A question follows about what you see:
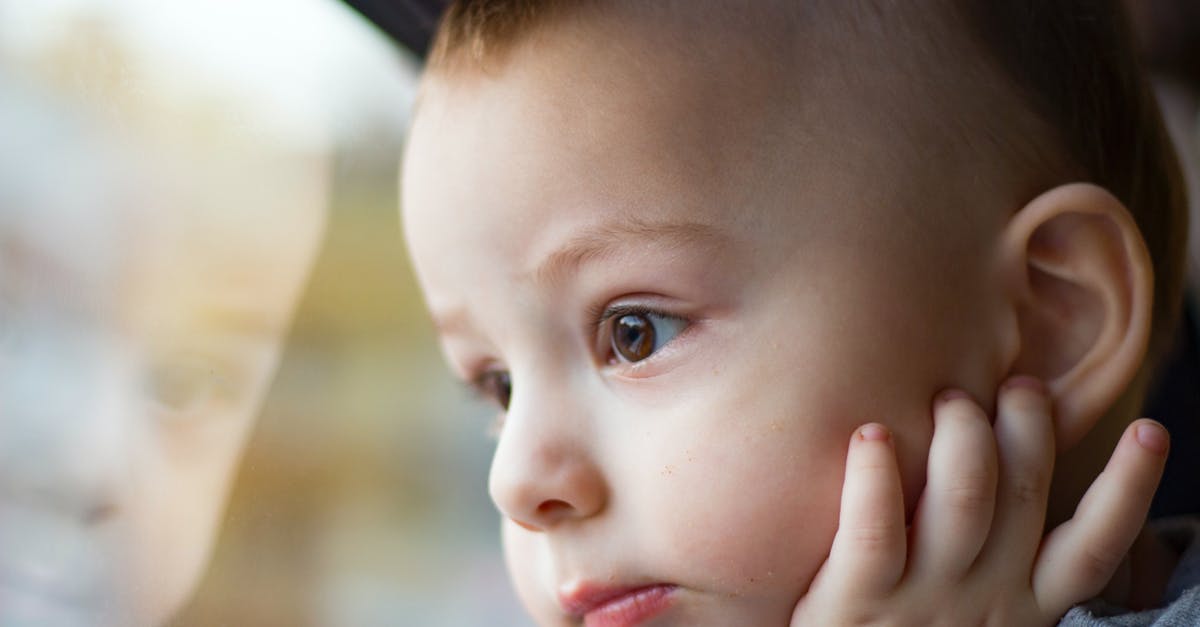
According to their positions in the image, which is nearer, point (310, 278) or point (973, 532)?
point (973, 532)

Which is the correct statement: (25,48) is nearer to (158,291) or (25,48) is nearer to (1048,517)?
(158,291)

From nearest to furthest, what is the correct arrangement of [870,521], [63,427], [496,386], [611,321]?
1. [63,427]
2. [870,521]
3. [611,321]
4. [496,386]

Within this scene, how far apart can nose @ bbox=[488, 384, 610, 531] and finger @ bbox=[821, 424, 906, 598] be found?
175mm

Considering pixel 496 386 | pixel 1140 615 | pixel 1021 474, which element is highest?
pixel 496 386

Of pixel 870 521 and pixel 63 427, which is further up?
pixel 63 427

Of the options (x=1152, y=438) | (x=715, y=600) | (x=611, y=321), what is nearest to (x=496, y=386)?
(x=611, y=321)

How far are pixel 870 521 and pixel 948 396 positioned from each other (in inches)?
4.7

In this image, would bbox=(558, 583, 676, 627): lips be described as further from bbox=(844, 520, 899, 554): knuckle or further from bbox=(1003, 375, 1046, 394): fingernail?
bbox=(1003, 375, 1046, 394): fingernail

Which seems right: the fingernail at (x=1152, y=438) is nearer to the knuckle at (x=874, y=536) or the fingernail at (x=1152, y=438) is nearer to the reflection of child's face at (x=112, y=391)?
the knuckle at (x=874, y=536)

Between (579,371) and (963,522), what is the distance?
0.30 meters

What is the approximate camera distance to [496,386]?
1114 millimetres

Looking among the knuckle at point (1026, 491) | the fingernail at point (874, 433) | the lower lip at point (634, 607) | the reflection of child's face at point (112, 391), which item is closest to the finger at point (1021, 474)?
the knuckle at point (1026, 491)

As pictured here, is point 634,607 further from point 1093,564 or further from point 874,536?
point 1093,564

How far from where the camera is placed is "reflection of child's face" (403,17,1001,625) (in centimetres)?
83
